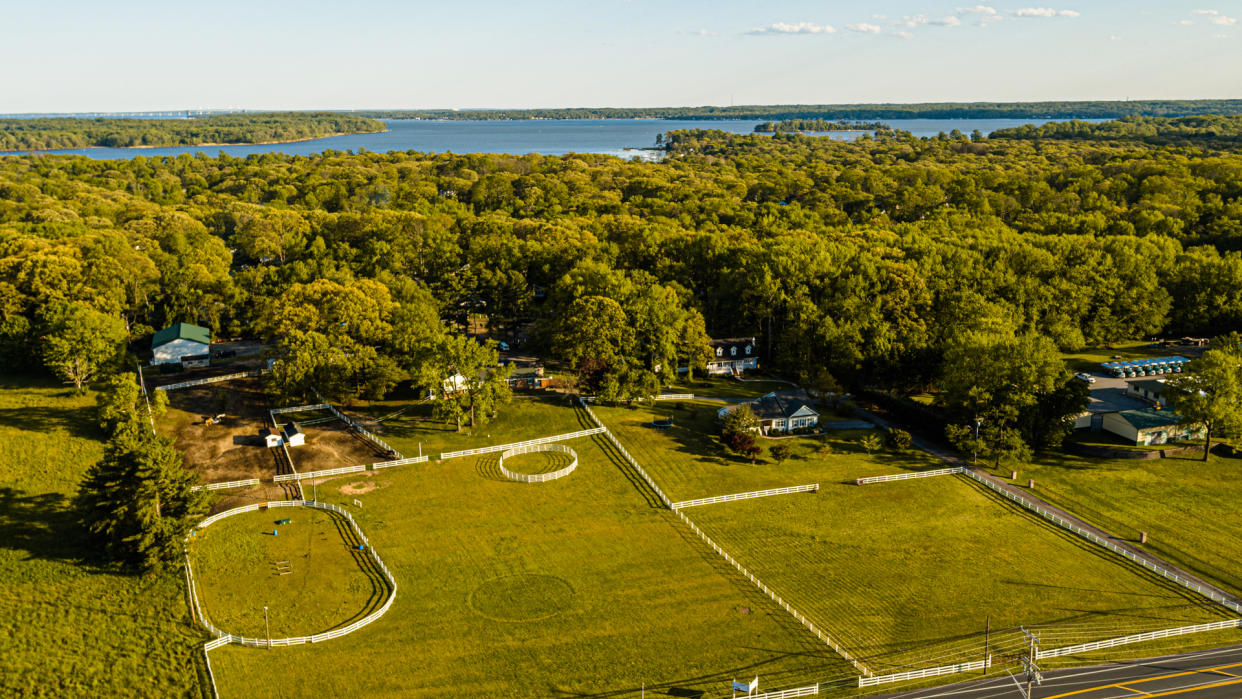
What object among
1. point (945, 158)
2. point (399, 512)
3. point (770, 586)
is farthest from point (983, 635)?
point (945, 158)

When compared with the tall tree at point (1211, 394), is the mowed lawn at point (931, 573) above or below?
below

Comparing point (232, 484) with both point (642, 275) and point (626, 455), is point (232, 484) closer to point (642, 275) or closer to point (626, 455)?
point (626, 455)

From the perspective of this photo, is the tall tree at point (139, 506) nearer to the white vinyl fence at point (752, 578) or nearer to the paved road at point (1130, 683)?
the white vinyl fence at point (752, 578)

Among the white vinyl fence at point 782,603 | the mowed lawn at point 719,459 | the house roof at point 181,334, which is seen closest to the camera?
the white vinyl fence at point 782,603

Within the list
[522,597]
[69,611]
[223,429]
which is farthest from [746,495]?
[223,429]

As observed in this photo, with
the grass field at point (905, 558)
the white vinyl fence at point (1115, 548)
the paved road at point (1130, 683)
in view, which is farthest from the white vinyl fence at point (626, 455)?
the white vinyl fence at point (1115, 548)

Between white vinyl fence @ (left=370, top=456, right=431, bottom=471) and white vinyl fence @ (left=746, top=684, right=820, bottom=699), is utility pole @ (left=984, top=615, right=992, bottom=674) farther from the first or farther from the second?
white vinyl fence @ (left=370, top=456, right=431, bottom=471)
